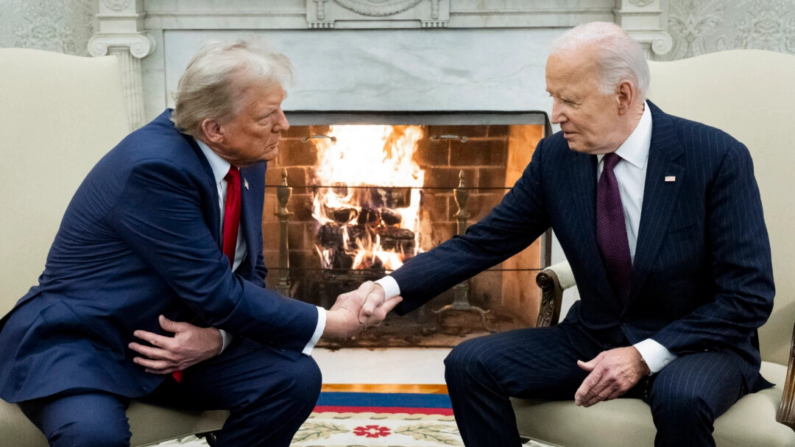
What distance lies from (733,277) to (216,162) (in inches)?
44.3

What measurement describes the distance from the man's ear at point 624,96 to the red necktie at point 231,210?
0.86 m

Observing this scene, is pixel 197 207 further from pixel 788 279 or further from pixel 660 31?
pixel 660 31

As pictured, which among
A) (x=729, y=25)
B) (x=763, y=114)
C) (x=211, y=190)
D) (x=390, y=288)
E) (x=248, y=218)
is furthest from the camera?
(x=729, y=25)

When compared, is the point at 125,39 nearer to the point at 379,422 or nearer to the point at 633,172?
the point at 379,422

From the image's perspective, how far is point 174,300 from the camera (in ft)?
5.55

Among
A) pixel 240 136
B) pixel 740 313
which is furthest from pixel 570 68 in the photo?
pixel 240 136

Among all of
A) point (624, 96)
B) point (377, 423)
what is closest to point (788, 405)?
point (624, 96)

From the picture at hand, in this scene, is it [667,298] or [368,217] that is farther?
[368,217]

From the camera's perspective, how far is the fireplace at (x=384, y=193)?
349cm

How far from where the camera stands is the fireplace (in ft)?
11.5

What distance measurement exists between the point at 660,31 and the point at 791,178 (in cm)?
134

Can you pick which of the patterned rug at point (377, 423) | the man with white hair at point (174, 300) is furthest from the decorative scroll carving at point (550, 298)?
the patterned rug at point (377, 423)

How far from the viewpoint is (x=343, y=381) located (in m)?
3.19

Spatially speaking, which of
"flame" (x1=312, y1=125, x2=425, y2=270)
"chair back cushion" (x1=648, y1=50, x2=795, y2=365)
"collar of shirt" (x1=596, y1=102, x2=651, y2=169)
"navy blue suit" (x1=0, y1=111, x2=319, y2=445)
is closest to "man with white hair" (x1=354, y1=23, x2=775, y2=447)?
"collar of shirt" (x1=596, y1=102, x2=651, y2=169)
